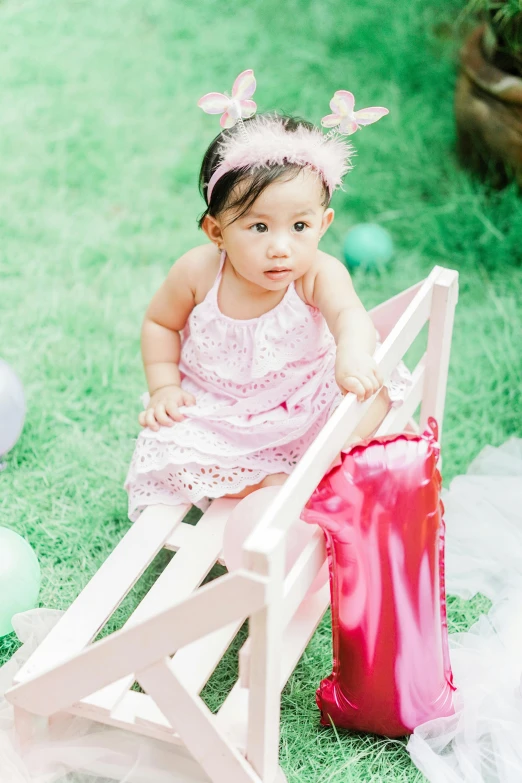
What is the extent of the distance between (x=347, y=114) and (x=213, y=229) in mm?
278

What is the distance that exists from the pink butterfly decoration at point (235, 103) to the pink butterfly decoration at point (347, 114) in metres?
0.12

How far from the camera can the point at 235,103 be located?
1.36 metres

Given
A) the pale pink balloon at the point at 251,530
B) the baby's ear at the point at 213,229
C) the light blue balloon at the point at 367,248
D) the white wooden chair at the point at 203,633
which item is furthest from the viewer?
the light blue balloon at the point at 367,248

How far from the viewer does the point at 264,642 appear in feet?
3.50

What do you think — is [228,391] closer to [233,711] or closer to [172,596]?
[172,596]

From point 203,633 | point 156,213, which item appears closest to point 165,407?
point 203,633

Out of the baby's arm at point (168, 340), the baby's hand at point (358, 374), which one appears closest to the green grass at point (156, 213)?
the baby's arm at point (168, 340)

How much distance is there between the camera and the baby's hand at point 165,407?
5.26 feet

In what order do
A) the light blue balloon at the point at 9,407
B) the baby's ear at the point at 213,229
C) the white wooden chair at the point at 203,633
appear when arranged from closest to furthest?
the white wooden chair at the point at 203,633 < the baby's ear at the point at 213,229 < the light blue balloon at the point at 9,407

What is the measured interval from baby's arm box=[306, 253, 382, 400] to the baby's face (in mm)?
75

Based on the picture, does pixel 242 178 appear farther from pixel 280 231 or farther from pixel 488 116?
pixel 488 116

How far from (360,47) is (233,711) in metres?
2.57

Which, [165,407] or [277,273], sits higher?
[277,273]

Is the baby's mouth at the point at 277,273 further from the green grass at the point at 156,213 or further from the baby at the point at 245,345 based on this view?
the green grass at the point at 156,213
